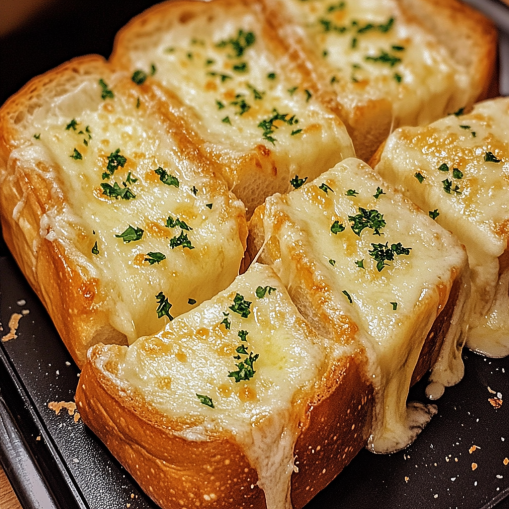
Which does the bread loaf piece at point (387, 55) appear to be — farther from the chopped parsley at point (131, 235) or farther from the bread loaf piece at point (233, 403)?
the bread loaf piece at point (233, 403)

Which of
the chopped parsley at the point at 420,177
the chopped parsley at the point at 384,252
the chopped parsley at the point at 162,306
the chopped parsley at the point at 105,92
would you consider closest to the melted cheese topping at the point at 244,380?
the chopped parsley at the point at 162,306

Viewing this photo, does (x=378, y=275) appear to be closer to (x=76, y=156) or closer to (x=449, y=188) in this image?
(x=449, y=188)

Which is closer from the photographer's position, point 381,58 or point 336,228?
point 336,228

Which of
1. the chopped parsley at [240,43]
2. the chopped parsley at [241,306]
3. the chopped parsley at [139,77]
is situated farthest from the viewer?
the chopped parsley at [240,43]

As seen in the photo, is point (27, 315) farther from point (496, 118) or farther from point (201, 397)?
point (496, 118)

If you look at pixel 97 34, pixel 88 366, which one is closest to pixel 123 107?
pixel 97 34

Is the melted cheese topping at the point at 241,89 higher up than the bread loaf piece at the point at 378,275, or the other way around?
the melted cheese topping at the point at 241,89

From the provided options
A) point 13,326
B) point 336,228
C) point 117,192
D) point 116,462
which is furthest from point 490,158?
point 13,326

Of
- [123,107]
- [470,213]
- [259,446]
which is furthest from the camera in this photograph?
[123,107]
